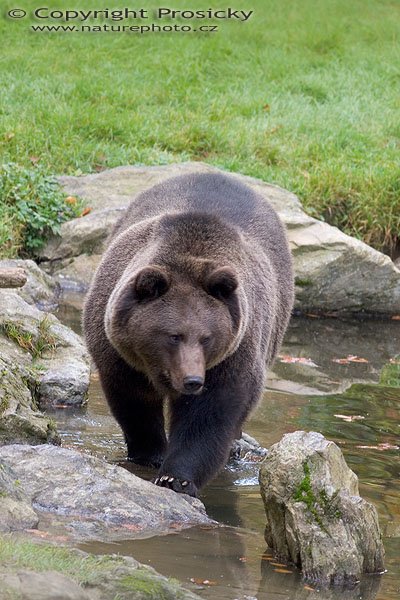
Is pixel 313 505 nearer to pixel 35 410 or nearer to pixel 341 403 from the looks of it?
pixel 35 410

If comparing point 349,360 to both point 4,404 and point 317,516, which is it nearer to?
point 4,404

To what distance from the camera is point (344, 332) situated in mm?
12656

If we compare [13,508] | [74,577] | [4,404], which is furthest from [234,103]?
[74,577]

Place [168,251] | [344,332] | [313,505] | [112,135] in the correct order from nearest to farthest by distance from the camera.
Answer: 1. [313,505]
2. [168,251]
3. [344,332]
4. [112,135]

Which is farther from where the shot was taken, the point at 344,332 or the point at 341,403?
the point at 344,332

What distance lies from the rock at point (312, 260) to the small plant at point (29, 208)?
0.17 meters

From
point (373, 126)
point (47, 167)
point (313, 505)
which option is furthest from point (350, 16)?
point (313, 505)

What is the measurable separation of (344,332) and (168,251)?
6.24 metres

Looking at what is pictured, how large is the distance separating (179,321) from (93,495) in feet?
3.90

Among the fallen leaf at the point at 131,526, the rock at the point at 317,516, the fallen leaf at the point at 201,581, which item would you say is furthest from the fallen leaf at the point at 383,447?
the fallen leaf at the point at 201,581

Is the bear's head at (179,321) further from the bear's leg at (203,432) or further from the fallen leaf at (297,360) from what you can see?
the fallen leaf at (297,360)

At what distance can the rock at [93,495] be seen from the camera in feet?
18.4

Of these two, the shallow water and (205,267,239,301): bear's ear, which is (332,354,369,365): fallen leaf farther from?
(205,267,239,301): bear's ear

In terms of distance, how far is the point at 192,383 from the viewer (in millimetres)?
6242
